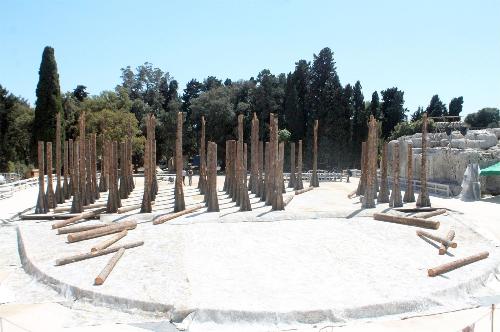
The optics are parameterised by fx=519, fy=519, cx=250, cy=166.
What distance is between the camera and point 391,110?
2019 inches

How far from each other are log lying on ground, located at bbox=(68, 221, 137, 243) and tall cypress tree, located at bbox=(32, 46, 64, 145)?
24.4 m

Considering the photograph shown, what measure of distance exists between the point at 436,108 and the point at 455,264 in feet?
153

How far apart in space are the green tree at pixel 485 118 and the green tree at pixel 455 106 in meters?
4.18

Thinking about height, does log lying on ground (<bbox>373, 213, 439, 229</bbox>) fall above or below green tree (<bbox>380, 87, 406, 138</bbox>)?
below

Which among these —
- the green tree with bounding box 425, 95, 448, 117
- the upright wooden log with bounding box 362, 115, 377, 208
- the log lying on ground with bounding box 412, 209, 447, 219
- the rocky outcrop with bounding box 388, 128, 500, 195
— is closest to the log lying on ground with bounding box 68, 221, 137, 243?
the upright wooden log with bounding box 362, 115, 377, 208

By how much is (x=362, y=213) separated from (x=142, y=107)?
38612 mm

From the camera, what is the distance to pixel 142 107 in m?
54.2

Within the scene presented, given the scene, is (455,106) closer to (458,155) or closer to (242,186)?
(458,155)

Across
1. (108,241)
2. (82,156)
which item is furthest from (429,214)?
(82,156)

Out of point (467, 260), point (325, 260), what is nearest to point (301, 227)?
point (325, 260)

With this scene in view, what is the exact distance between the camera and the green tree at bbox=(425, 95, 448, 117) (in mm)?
56031

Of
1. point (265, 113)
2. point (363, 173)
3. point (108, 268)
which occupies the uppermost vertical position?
point (265, 113)

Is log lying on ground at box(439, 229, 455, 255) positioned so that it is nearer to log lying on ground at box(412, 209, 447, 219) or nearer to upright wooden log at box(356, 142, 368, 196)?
log lying on ground at box(412, 209, 447, 219)

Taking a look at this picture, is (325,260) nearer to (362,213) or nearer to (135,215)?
(362,213)
